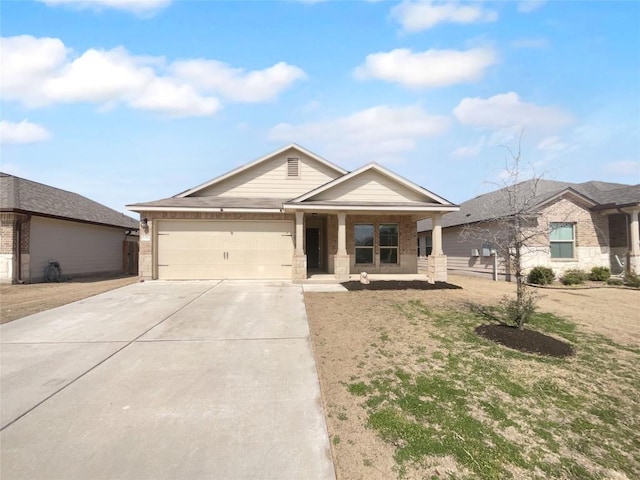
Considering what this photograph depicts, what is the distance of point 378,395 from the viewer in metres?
4.05

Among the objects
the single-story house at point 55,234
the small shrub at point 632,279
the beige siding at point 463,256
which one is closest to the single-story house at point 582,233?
the beige siding at point 463,256

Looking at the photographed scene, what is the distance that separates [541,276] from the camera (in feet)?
47.5

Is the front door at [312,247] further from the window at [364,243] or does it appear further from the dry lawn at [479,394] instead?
the dry lawn at [479,394]

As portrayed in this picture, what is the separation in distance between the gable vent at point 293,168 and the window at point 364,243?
4.36m

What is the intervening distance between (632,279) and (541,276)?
11.5 ft

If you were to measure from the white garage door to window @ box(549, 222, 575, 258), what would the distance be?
42.0 ft

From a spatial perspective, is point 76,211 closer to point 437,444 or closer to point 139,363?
point 139,363

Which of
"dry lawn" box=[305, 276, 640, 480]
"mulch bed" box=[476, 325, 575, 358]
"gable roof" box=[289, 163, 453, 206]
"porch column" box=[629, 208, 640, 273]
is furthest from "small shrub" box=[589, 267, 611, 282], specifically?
"mulch bed" box=[476, 325, 575, 358]

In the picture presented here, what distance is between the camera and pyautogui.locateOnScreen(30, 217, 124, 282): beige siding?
14922 millimetres

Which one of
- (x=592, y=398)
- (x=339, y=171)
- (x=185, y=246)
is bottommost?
(x=592, y=398)

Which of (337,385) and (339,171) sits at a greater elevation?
(339,171)

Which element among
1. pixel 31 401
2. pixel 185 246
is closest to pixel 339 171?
pixel 185 246

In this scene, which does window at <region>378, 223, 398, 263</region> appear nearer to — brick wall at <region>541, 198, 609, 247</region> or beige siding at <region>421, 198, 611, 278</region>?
beige siding at <region>421, 198, 611, 278</region>

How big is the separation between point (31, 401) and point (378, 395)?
4.24 meters
